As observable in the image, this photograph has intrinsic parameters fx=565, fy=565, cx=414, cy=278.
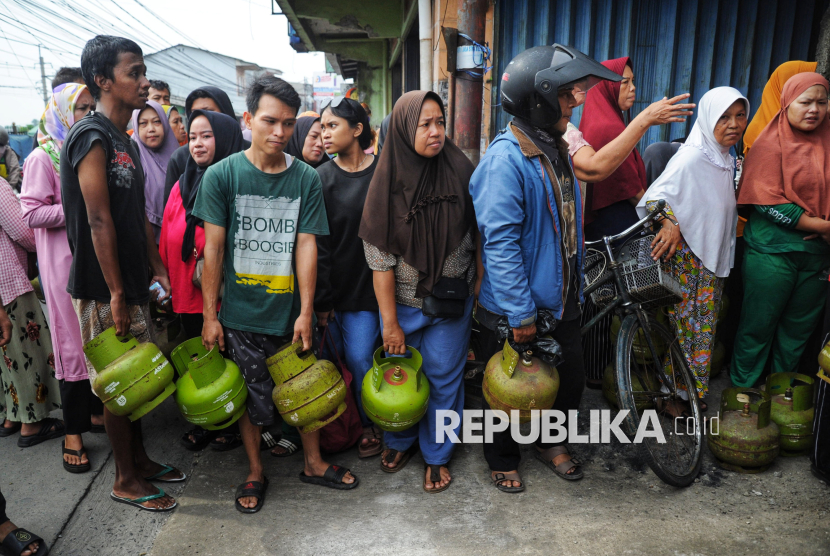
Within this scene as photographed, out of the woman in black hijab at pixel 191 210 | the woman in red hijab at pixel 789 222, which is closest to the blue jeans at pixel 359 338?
the woman in black hijab at pixel 191 210

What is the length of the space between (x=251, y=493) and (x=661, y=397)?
2360 mm

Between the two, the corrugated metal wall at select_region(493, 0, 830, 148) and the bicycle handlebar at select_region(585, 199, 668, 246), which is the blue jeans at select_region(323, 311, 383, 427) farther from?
the corrugated metal wall at select_region(493, 0, 830, 148)

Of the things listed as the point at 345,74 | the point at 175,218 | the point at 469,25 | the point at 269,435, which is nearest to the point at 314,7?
the point at 469,25

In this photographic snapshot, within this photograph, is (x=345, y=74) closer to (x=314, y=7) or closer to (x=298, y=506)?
(x=314, y=7)

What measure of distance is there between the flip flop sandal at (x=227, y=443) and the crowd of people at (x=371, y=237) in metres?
0.01

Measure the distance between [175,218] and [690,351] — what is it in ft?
10.6

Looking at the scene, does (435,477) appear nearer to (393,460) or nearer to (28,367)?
(393,460)

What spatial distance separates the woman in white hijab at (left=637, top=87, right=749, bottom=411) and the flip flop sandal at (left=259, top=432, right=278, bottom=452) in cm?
249

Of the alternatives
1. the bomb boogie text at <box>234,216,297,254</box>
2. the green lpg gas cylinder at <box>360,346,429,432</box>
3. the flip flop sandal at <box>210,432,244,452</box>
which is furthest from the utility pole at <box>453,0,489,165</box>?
the flip flop sandal at <box>210,432,244,452</box>

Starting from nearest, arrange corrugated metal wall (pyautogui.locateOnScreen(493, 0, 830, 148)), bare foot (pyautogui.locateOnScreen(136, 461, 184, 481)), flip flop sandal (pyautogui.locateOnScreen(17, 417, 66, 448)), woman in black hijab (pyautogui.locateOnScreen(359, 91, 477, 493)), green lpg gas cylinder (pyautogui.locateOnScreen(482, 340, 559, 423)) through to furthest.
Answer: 1. green lpg gas cylinder (pyautogui.locateOnScreen(482, 340, 559, 423))
2. woman in black hijab (pyautogui.locateOnScreen(359, 91, 477, 493))
3. bare foot (pyautogui.locateOnScreen(136, 461, 184, 481))
4. flip flop sandal (pyautogui.locateOnScreen(17, 417, 66, 448))
5. corrugated metal wall (pyautogui.locateOnScreen(493, 0, 830, 148))

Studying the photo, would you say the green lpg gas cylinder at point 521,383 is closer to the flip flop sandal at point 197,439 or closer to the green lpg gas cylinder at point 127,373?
the green lpg gas cylinder at point 127,373

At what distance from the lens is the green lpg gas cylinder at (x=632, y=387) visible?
3428 millimetres

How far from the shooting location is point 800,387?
10.4 feet

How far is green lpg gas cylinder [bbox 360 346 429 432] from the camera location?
8.89 ft
